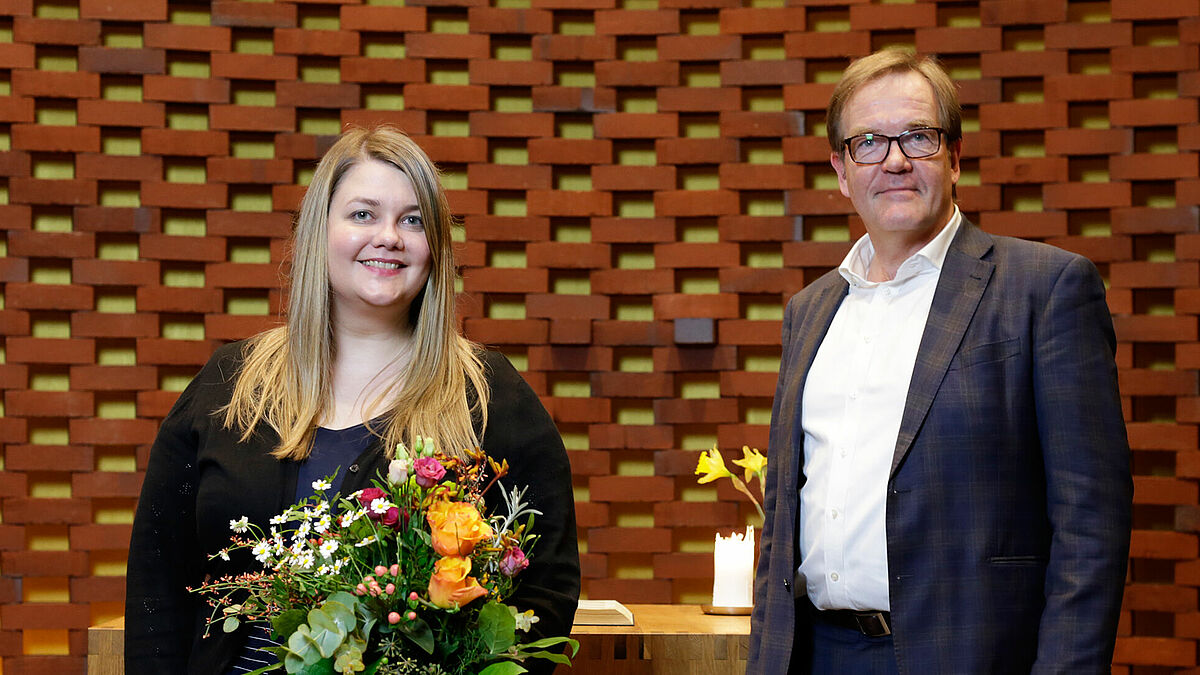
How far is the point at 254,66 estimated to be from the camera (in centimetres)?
321

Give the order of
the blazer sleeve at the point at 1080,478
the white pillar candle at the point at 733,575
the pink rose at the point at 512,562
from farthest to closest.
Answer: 1. the white pillar candle at the point at 733,575
2. the blazer sleeve at the point at 1080,478
3. the pink rose at the point at 512,562

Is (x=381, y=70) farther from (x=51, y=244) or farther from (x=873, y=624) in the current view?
(x=873, y=624)

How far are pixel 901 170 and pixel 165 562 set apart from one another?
147 cm

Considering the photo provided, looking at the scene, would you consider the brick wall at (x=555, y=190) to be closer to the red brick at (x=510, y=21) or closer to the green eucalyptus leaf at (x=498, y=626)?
the red brick at (x=510, y=21)

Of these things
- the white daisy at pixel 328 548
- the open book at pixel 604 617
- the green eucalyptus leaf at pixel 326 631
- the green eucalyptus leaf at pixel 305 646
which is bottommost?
the open book at pixel 604 617

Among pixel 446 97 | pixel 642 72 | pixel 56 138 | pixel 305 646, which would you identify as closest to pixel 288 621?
pixel 305 646

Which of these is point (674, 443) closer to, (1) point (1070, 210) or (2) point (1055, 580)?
(1) point (1070, 210)

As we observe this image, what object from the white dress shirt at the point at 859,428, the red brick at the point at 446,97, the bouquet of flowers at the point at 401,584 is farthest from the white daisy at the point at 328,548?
the red brick at the point at 446,97

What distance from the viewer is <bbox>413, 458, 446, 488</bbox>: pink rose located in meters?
1.35

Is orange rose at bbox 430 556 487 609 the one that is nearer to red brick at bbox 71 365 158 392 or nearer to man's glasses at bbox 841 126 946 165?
man's glasses at bbox 841 126 946 165

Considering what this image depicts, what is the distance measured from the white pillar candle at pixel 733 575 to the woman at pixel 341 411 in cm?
94

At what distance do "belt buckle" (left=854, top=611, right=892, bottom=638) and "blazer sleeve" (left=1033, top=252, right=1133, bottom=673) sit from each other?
23 centimetres

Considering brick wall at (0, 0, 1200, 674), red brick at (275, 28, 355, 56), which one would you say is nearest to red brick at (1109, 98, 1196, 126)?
brick wall at (0, 0, 1200, 674)

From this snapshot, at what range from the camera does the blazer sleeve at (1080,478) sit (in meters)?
1.56
